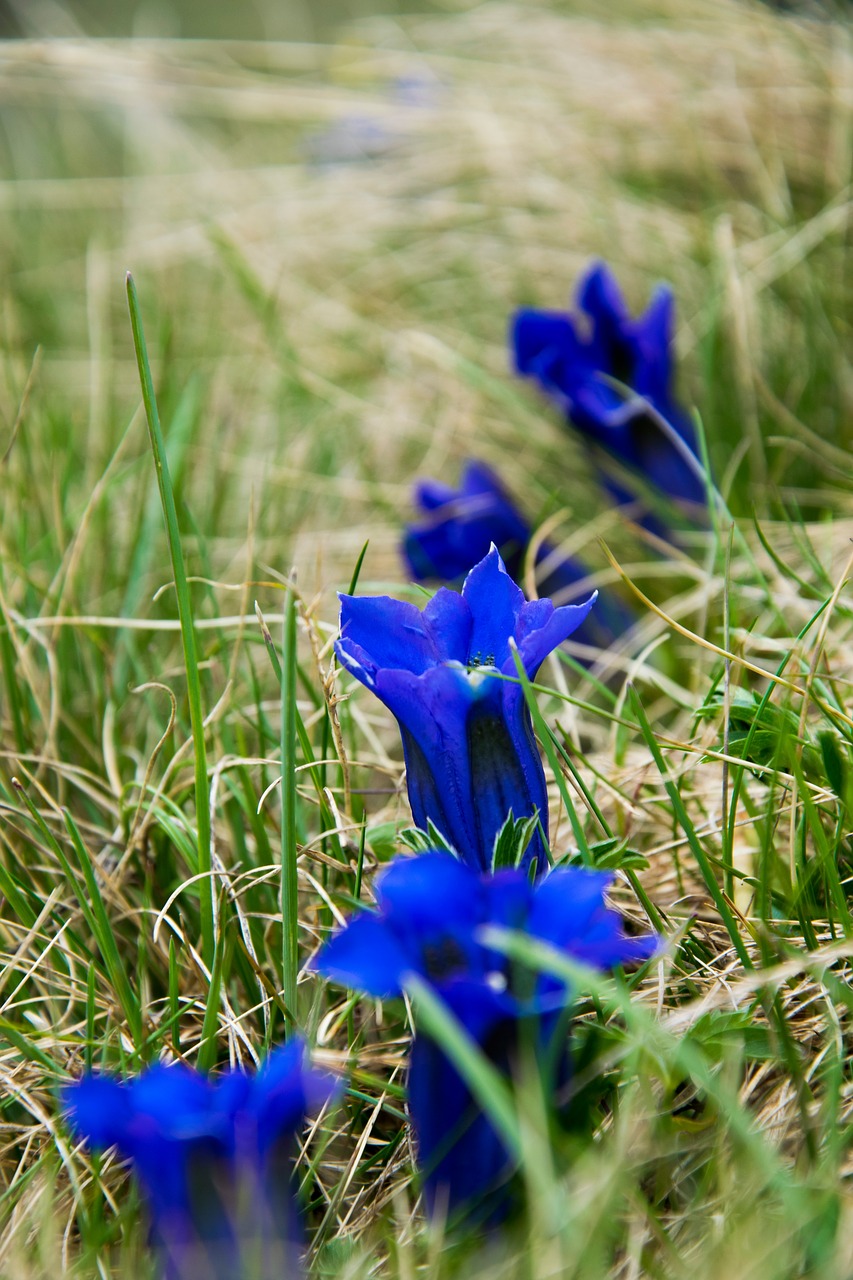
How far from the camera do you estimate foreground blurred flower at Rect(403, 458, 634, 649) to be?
1.81 metres

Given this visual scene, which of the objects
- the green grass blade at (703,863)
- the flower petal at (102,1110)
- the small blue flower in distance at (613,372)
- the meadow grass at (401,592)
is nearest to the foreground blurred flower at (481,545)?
the meadow grass at (401,592)

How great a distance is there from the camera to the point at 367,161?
127 inches

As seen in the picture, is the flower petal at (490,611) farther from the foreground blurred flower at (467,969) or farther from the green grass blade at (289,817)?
the foreground blurred flower at (467,969)

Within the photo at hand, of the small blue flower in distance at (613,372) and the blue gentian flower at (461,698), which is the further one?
the small blue flower in distance at (613,372)

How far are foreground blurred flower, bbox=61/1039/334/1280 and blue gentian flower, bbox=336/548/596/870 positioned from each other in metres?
0.30

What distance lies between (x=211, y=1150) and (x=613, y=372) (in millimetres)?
1459

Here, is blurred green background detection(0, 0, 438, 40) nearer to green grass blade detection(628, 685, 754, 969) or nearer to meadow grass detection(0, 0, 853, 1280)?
meadow grass detection(0, 0, 853, 1280)

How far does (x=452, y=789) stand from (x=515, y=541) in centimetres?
89

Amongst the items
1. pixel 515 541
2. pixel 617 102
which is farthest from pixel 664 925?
pixel 617 102

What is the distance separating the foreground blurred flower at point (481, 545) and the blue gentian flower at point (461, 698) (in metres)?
0.74

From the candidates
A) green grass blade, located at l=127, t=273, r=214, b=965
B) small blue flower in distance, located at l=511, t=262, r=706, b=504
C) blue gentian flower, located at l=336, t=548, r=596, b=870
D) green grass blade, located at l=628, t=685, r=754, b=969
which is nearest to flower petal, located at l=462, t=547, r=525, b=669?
blue gentian flower, located at l=336, t=548, r=596, b=870

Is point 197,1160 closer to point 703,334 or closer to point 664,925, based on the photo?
point 664,925

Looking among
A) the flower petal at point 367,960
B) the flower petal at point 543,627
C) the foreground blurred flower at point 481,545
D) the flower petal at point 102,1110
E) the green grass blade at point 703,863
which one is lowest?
the foreground blurred flower at point 481,545

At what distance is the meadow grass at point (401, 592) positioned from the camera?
3.05 ft
